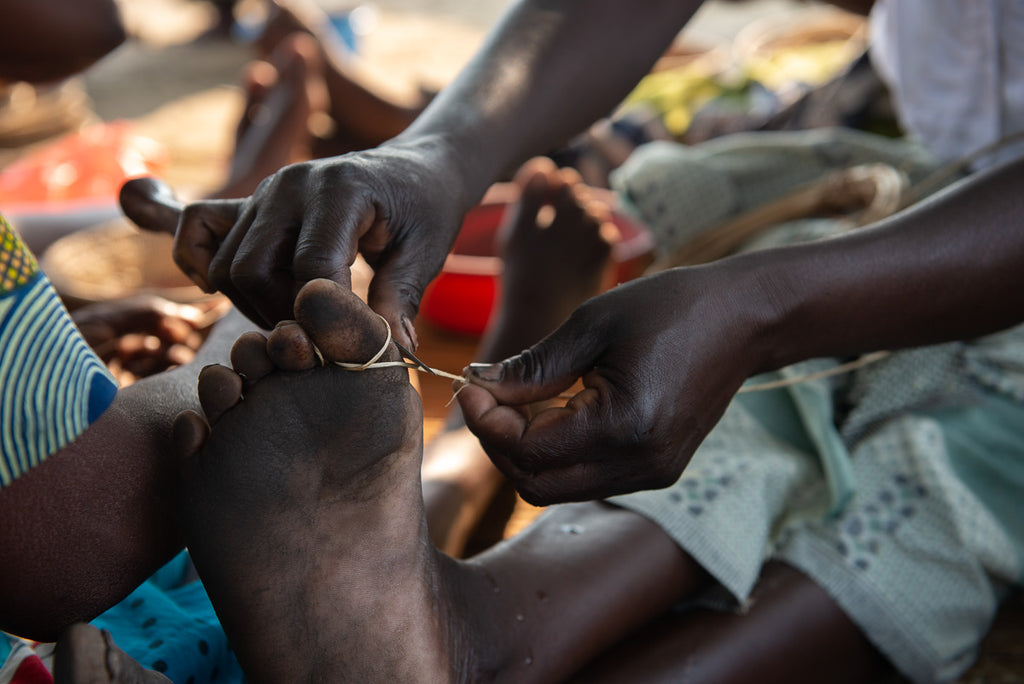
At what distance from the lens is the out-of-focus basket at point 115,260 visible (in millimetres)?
1571

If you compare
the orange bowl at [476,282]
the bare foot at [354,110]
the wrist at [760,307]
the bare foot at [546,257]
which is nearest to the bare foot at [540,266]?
the bare foot at [546,257]

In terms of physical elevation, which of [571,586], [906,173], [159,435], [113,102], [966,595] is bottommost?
[113,102]

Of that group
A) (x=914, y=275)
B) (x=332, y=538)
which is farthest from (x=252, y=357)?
(x=914, y=275)

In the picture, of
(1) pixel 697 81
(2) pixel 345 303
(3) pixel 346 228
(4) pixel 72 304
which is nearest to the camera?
(2) pixel 345 303

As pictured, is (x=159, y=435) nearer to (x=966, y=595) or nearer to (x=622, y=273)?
(x=966, y=595)

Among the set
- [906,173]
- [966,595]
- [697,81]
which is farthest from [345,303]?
[697,81]

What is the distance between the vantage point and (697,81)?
7.37 feet

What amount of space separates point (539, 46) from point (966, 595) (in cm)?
75

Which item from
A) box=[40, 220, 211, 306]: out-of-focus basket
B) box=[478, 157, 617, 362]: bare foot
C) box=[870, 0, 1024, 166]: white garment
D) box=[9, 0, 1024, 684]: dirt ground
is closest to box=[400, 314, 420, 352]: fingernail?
box=[478, 157, 617, 362]: bare foot

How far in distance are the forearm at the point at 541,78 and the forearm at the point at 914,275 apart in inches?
12.9

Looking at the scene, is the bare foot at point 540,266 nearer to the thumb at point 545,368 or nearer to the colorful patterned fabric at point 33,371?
the thumb at point 545,368

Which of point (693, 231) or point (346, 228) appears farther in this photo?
point (693, 231)

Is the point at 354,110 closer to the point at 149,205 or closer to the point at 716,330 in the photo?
the point at 149,205

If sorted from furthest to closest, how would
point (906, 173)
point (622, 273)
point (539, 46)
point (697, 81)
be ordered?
point (697, 81) → point (622, 273) → point (906, 173) → point (539, 46)
